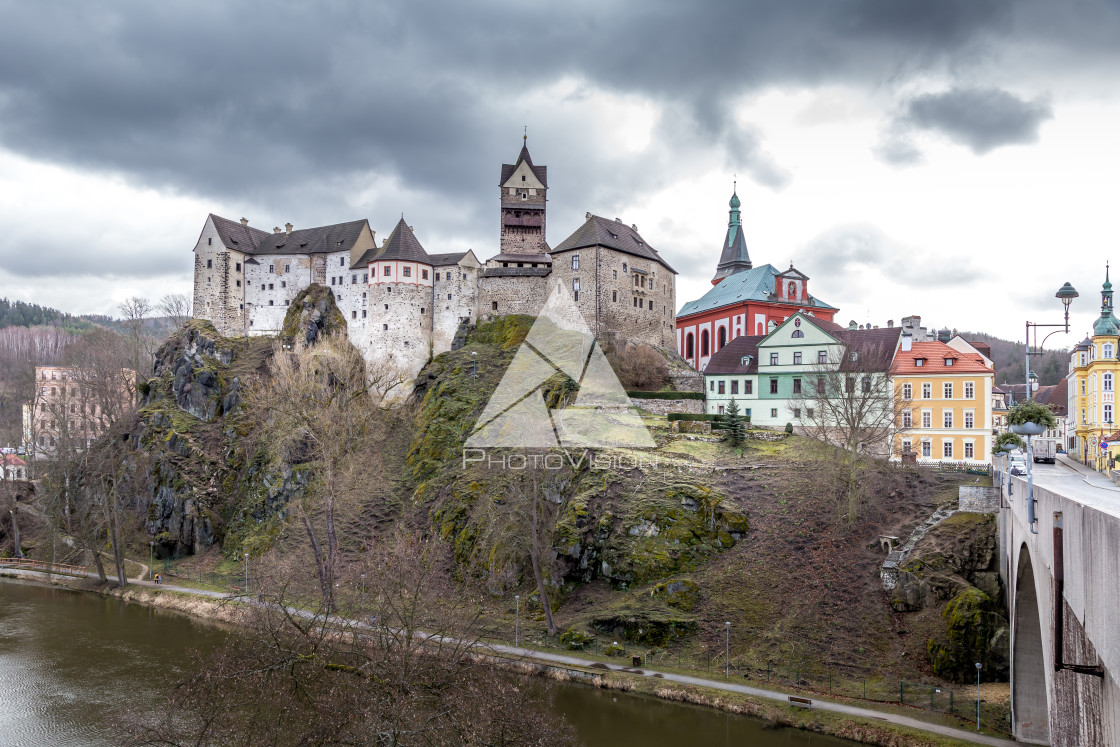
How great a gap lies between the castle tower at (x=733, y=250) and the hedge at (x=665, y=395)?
29.2 meters

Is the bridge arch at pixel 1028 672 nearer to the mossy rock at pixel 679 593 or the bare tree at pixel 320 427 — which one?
the mossy rock at pixel 679 593

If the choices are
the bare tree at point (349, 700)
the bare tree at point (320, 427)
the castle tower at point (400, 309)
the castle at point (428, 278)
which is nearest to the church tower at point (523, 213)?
the castle at point (428, 278)

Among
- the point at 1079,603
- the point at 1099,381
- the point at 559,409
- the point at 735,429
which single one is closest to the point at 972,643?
the point at 1099,381

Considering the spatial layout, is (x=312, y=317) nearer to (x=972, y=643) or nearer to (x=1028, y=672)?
(x=972, y=643)

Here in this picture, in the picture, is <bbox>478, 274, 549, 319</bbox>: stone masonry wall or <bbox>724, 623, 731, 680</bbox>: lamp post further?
<bbox>478, 274, 549, 319</bbox>: stone masonry wall

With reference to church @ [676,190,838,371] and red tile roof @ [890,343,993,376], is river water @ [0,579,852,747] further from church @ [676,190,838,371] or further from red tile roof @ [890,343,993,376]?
church @ [676,190,838,371]

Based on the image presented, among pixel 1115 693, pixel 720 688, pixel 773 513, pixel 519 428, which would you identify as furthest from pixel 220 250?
pixel 1115 693

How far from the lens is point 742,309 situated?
57156 mm

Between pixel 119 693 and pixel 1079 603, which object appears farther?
pixel 119 693

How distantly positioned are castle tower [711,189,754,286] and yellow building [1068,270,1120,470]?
40.7m

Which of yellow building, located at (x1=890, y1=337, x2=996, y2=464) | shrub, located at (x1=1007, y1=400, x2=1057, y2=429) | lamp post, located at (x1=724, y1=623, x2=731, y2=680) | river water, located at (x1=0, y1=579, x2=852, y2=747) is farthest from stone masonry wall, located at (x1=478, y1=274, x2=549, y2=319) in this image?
shrub, located at (x1=1007, y1=400, x2=1057, y2=429)

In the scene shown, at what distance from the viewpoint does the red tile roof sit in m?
40.7

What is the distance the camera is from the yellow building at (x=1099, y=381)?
1332 inches

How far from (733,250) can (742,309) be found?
23.7m
